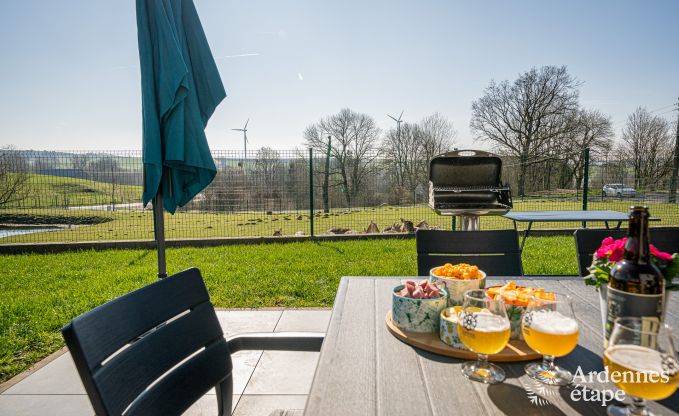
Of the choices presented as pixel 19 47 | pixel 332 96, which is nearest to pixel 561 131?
pixel 332 96

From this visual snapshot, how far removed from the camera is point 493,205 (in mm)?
3910

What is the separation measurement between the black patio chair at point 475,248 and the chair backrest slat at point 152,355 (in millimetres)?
1329

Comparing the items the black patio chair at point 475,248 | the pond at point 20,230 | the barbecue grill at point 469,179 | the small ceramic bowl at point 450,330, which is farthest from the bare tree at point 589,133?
the small ceramic bowl at point 450,330

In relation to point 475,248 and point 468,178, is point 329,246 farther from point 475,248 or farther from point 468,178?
point 475,248

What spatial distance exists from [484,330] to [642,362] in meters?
0.29

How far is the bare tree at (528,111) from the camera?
1144 inches

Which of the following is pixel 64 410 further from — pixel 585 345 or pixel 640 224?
pixel 640 224

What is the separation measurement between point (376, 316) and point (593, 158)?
814 cm

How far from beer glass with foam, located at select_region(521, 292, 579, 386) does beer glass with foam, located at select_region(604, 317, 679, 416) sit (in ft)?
0.47

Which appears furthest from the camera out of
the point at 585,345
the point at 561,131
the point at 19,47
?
the point at 561,131

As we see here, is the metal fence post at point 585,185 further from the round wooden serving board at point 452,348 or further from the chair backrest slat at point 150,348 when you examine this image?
the chair backrest slat at point 150,348

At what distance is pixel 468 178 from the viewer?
13.9 feet

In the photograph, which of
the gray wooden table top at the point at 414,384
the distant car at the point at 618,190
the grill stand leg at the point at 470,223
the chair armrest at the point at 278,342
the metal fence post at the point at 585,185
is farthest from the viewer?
the distant car at the point at 618,190

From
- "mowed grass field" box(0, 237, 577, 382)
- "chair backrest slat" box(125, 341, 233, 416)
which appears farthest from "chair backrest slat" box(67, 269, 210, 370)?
"mowed grass field" box(0, 237, 577, 382)
